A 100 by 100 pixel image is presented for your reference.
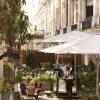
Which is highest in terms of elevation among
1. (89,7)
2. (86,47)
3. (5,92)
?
(89,7)

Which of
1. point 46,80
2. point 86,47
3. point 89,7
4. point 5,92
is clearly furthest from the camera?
point 89,7

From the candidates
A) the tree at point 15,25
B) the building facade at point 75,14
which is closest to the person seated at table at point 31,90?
the tree at point 15,25

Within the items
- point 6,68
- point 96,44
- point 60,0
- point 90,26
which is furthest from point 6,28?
point 60,0

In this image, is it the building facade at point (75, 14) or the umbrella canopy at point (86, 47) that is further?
the building facade at point (75, 14)

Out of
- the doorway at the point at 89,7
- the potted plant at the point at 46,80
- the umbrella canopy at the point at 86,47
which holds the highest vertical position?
the doorway at the point at 89,7

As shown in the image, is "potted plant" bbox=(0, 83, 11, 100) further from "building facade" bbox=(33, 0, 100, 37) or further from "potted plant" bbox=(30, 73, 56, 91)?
"building facade" bbox=(33, 0, 100, 37)

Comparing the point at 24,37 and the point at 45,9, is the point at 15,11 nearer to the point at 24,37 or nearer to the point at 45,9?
the point at 24,37

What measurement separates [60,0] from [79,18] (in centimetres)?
1227

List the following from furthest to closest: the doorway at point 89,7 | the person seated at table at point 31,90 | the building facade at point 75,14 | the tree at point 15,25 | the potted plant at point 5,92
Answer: the doorway at point 89,7
the building facade at point 75,14
the person seated at table at point 31,90
the potted plant at point 5,92
the tree at point 15,25

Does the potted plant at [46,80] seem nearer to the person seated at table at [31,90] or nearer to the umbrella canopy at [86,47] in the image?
the person seated at table at [31,90]

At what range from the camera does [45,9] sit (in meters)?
69.9

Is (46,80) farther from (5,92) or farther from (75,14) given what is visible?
(75,14)

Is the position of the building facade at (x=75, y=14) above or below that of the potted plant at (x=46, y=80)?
above

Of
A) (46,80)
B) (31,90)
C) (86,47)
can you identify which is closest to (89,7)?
(46,80)
